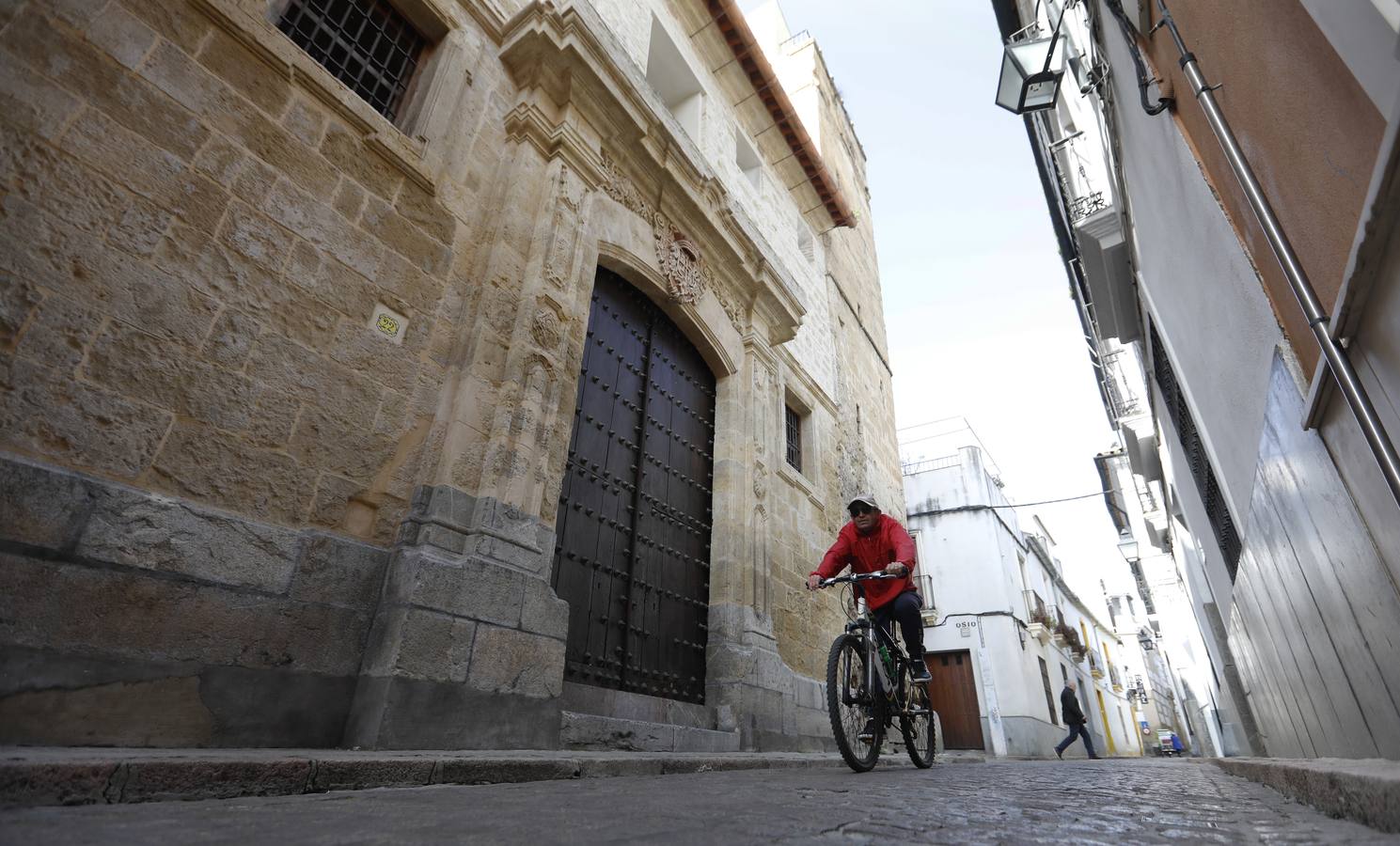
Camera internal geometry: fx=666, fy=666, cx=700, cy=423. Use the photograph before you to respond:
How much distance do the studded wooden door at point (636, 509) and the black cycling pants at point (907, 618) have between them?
1783 millimetres

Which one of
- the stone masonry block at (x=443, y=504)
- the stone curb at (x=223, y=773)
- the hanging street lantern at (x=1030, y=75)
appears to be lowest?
the stone curb at (x=223, y=773)

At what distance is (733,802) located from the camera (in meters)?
1.77

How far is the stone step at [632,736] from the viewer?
358 centimetres

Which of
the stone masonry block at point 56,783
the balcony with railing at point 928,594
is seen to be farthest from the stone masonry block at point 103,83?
the balcony with railing at point 928,594

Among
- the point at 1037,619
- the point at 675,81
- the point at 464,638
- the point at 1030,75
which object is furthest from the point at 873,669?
the point at 1037,619

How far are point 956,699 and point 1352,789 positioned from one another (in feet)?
52.6

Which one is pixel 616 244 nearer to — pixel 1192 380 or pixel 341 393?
pixel 341 393

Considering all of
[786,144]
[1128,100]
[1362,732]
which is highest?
[786,144]

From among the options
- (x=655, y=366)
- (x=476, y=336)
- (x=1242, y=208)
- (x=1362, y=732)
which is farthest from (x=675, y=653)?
(x=1242, y=208)

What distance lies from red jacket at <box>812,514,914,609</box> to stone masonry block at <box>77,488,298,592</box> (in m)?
2.75

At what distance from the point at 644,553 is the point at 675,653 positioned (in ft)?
2.68

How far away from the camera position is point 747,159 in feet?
31.7

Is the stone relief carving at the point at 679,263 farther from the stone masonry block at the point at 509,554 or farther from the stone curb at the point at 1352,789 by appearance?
the stone curb at the point at 1352,789

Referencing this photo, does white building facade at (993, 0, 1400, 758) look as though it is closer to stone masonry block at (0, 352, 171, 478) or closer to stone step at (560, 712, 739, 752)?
stone step at (560, 712, 739, 752)
